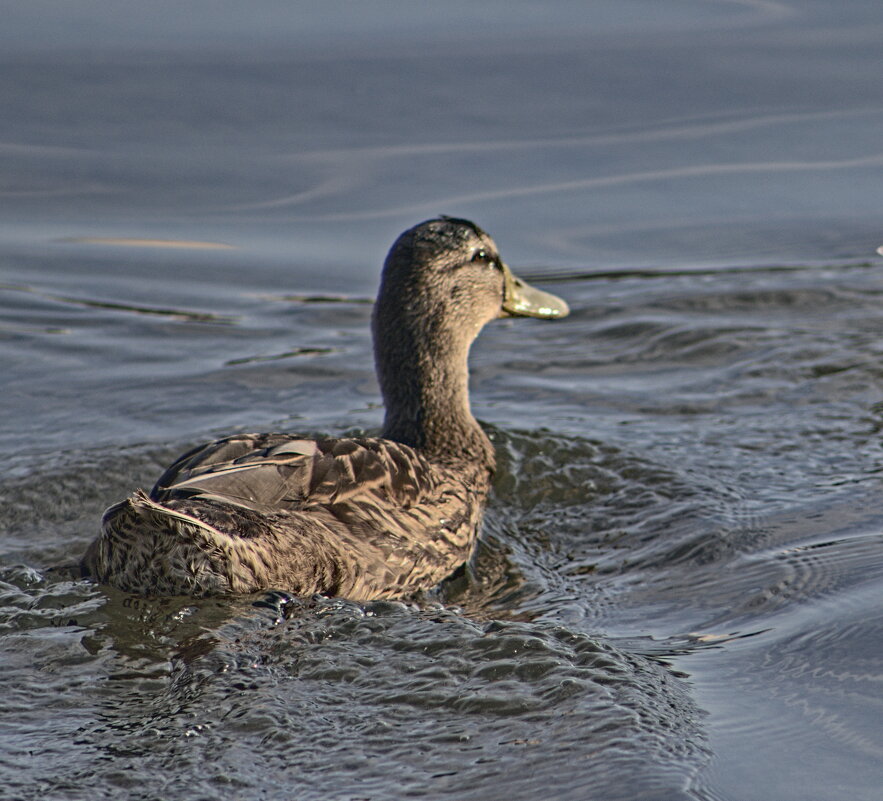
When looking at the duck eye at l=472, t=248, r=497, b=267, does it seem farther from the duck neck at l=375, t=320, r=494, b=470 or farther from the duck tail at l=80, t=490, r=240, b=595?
the duck tail at l=80, t=490, r=240, b=595

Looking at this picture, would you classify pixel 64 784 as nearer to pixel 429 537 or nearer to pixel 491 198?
pixel 429 537

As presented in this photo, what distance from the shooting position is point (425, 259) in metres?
7.05

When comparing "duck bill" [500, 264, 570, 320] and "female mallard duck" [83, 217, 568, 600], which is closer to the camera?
"female mallard duck" [83, 217, 568, 600]

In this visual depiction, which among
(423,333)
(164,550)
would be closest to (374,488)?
(164,550)

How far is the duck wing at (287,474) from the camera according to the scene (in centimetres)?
529

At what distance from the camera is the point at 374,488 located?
5746mm

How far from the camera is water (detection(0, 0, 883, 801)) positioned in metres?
4.07

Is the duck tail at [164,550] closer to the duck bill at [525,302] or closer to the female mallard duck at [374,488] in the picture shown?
the female mallard duck at [374,488]

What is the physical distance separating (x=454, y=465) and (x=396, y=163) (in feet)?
18.2

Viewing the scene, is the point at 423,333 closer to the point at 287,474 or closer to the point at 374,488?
the point at 374,488

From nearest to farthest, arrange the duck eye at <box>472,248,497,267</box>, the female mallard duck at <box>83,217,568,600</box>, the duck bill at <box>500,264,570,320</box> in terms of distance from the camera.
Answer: the female mallard duck at <box>83,217,568,600</box>, the duck eye at <box>472,248,497,267</box>, the duck bill at <box>500,264,570,320</box>

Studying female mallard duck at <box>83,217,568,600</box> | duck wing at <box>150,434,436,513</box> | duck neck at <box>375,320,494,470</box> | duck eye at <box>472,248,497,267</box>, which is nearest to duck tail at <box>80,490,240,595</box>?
female mallard duck at <box>83,217,568,600</box>

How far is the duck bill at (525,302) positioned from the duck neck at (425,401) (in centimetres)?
74

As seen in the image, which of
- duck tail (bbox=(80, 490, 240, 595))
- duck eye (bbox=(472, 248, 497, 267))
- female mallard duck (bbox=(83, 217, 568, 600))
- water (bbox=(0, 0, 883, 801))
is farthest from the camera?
duck eye (bbox=(472, 248, 497, 267))
